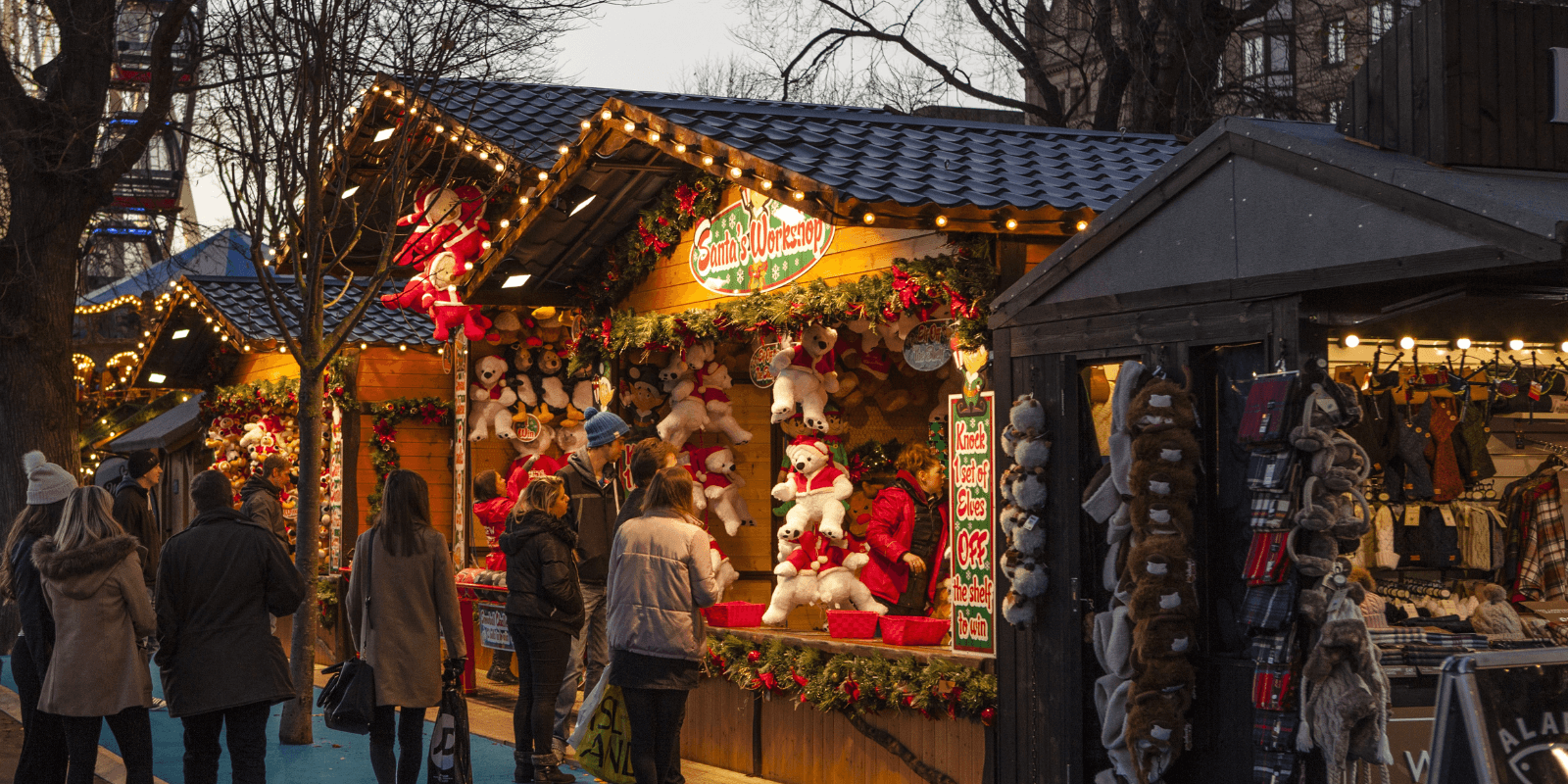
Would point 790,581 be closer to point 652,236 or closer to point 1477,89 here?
point 652,236

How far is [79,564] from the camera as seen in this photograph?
652cm

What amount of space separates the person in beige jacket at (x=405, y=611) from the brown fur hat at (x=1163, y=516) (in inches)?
123

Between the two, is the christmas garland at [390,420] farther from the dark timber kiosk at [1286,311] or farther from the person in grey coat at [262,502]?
the dark timber kiosk at [1286,311]

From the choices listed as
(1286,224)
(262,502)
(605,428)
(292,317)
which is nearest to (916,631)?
(605,428)

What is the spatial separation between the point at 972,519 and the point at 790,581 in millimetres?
1780

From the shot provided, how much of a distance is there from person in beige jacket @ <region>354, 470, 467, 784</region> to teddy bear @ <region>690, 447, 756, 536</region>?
3410 mm

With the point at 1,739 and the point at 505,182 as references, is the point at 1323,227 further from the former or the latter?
the point at 1,739

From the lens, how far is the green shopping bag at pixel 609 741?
23.5 ft

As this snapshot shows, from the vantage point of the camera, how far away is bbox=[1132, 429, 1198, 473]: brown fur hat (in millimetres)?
5629

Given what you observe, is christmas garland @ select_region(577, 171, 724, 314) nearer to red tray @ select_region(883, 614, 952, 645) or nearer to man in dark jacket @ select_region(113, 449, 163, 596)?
red tray @ select_region(883, 614, 952, 645)

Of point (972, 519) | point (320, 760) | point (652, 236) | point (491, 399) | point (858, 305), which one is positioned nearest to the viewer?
point (972, 519)

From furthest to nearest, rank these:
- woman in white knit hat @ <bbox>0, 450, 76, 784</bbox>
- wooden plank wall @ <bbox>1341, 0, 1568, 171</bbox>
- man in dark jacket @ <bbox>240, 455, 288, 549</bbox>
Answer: man in dark jacket @ <bbox>240, 455, 288, 549</bbox> < woman in white knit hat @ <bbox>0, 450, 76, 784</bbox> < wooden plank wall @ <bbox>1341, 0, 1568, 171</bbox>

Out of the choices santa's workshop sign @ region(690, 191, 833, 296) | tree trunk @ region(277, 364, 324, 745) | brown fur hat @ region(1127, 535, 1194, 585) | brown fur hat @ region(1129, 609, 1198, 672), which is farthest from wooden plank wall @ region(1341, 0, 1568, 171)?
tree trunk @ region(277, 364, 324, 745)

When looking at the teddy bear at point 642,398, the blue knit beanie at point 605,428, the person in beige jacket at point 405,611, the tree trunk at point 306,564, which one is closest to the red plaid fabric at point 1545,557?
the blue knit beanie at point 605,428
